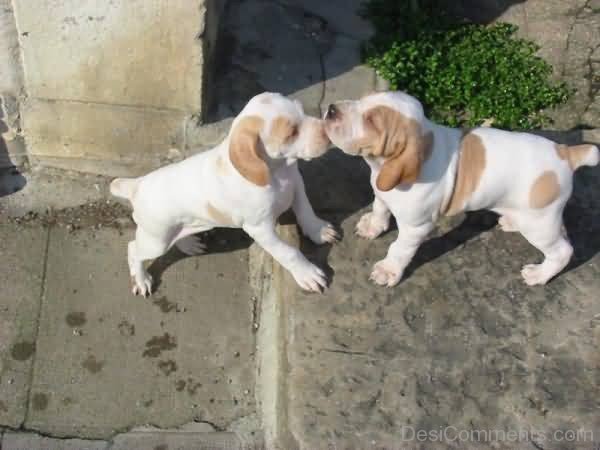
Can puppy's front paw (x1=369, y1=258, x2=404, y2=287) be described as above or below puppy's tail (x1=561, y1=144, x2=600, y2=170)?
below

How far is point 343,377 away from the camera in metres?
4.17

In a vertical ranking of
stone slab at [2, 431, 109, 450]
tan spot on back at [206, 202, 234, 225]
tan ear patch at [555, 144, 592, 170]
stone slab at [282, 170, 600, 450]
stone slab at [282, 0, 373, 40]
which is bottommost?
stone slab at [2, 431, 109, 450]

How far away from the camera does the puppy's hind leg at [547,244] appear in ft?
13.1

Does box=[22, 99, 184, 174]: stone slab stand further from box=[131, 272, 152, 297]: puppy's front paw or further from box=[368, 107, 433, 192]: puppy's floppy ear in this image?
box=[368, 107, 433, 192]: puppy's floppy ear

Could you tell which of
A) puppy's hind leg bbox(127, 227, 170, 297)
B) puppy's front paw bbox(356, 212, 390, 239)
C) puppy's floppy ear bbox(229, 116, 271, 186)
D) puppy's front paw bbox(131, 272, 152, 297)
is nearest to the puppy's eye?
puppy's floppy ear bbox(229, 116, 271, 186)

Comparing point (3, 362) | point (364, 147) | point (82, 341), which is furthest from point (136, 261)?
point (364, 147)

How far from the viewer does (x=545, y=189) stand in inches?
151

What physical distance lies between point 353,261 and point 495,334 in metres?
1.02

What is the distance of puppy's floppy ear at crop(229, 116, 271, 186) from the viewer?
3508 mm

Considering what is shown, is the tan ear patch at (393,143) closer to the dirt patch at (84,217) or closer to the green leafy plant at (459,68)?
the green leafy plant at (459,68)

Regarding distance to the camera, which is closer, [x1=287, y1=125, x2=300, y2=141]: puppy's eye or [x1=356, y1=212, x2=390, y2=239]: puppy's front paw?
[x1=287, y1=125, x2=300, y2=141]: puppy's eye

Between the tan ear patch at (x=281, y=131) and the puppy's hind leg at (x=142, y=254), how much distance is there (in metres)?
1.30

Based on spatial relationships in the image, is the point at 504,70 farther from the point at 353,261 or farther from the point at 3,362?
the point at 3,362

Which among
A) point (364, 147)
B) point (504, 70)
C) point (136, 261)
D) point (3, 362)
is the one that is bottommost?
point (3, 362)
